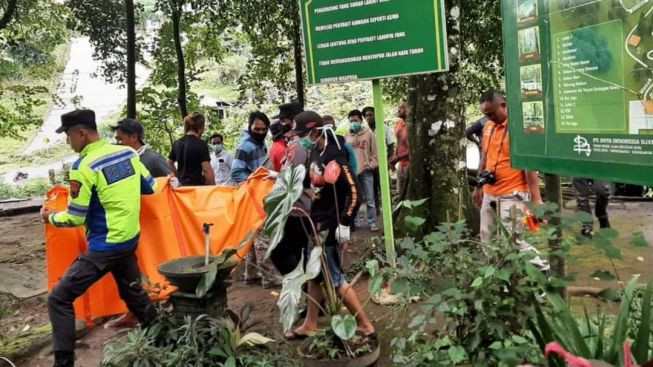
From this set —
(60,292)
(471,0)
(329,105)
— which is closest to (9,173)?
(329,105)

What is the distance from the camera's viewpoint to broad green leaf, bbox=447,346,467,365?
7.36ft

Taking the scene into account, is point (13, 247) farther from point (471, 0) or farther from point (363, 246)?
point (471, 0)

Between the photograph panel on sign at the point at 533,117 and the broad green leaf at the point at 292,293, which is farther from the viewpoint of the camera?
the broad green leaf at the point at 292,293

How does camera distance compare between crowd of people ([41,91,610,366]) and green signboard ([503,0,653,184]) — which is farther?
crowd of people ([41,91,610,366])

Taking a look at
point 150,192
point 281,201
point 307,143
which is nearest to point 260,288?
point 150,192

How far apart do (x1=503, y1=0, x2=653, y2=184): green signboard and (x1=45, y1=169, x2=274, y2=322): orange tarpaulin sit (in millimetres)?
2356

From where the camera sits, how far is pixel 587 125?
220 centimetres

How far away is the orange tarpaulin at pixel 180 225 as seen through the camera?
168 inches

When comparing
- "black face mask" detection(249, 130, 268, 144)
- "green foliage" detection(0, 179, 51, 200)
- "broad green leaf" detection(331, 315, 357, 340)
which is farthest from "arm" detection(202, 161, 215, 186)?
"green foliage" detection(0, 179, 51, 200)

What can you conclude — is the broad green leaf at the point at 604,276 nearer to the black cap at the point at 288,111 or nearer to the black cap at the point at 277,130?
the black cap at the point at 288,111

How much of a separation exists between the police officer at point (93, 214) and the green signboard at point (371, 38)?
1.51 metres

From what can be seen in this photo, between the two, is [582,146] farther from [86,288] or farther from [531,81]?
[86,288]

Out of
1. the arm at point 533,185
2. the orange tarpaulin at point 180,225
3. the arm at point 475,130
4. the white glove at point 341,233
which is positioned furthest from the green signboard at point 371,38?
the arm at point 475,130

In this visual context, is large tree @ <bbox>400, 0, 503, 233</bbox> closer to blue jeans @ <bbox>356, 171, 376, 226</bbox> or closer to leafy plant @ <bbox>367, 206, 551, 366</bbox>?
blue jeans @ <bbox>356, 171, 376, 226</bbox>
